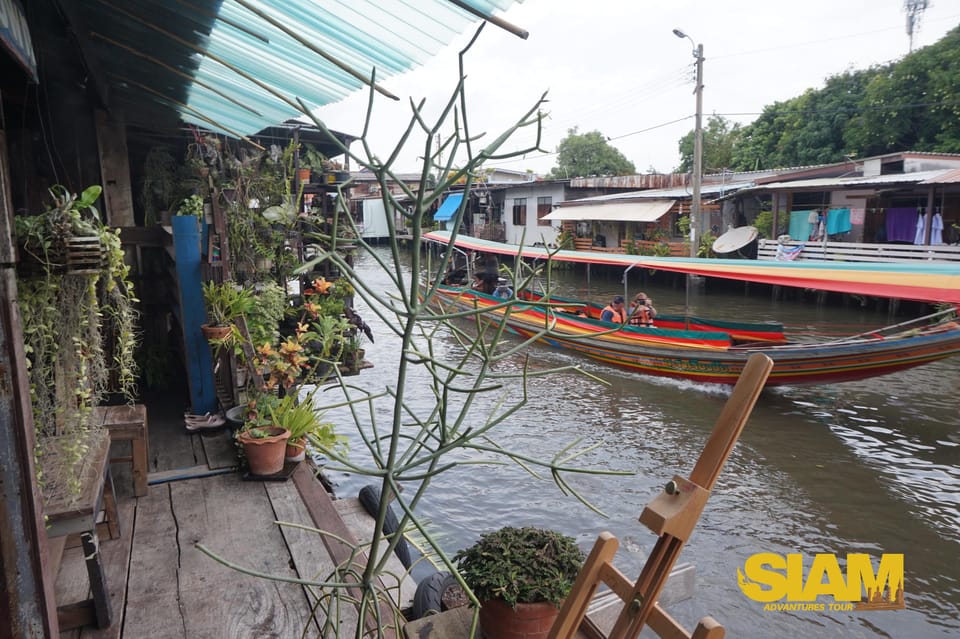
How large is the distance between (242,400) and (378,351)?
7860mm

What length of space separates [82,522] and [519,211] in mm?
27538

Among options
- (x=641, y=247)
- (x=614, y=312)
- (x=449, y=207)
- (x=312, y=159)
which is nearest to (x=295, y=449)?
(x=614, y=312)

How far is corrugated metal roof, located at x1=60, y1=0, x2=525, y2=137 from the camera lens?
8.80ft

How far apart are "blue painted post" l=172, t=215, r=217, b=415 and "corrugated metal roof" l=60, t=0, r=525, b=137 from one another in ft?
3.33

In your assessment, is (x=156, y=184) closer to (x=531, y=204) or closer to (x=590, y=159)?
(x=531, y=204)

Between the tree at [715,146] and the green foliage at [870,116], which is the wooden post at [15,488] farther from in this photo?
the tree at [715,146]

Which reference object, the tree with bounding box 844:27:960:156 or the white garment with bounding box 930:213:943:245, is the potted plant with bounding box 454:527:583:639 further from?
the tree with bounding box 844:27:960:156

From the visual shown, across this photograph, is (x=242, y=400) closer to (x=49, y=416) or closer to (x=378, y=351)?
(x=49, y=416)

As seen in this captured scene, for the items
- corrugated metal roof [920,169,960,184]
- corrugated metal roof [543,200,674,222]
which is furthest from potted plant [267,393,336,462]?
corrugated metal roof [543,200,674,222]

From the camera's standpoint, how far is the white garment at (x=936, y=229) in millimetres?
14555

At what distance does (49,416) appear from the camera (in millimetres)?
2646

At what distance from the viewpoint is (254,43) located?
11.6ft

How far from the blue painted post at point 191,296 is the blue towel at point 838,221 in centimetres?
1640

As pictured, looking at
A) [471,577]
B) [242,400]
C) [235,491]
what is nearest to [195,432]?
[242,400]
